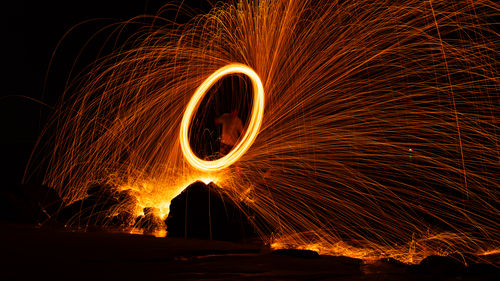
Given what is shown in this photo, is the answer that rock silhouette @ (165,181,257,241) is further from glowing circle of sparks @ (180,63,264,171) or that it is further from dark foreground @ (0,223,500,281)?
dark foreground @ (0,223,500,281)

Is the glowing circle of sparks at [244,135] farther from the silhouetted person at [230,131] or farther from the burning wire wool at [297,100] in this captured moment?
the silhouetted person at [230,131]

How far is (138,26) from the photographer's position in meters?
9.62

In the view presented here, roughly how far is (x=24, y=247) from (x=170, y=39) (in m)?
6.27

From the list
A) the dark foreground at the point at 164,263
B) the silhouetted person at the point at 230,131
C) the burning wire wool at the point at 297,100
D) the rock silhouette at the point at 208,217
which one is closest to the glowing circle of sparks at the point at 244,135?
the burning wire wool at the point at 297,100

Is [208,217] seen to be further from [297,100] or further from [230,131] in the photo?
[297,100]

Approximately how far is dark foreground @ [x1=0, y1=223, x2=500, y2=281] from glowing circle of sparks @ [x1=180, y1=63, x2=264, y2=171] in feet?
7.45

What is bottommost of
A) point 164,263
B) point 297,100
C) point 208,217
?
point 164,263

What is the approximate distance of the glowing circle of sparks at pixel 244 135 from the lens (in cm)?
756

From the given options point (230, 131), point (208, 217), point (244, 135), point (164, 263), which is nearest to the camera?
point (164, 263)

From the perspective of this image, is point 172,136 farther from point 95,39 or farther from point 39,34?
point 39,34

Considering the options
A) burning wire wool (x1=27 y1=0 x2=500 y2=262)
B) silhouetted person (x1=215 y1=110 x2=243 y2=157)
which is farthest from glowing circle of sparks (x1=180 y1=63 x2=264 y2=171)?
silhouetted person (x1=215 y1=110 x2=243 y2=157)

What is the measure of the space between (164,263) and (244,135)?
13.4 feet

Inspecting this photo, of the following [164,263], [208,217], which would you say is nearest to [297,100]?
[208,217]

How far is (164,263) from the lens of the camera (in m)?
4.20
